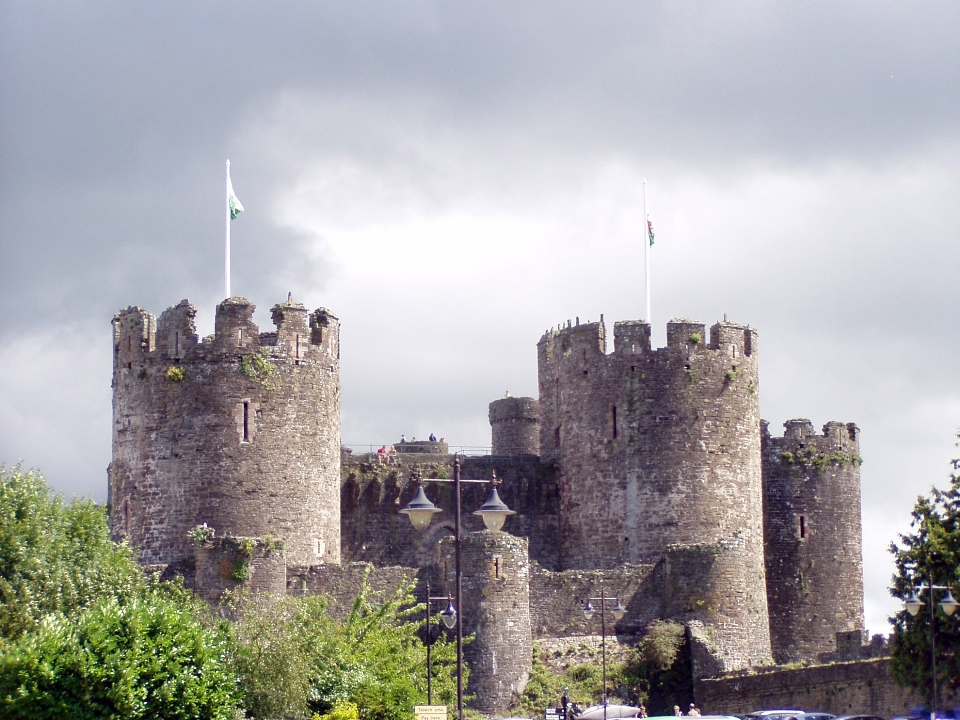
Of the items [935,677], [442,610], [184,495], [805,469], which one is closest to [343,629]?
[442,610]

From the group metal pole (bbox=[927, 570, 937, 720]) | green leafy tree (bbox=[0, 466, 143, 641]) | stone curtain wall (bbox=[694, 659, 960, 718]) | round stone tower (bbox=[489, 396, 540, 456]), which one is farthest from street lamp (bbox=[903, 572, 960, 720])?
round stone tower (bbox=[489, 396, 540, 456])

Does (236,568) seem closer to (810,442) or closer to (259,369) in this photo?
(259,369)

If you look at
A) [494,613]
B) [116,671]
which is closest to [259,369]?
[494,613]

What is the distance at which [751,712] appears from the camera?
186 ft

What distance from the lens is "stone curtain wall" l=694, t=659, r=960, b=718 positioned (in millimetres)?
55344

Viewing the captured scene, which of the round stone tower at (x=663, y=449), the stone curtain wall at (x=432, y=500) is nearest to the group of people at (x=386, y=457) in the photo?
the stone curtain wall at (x=432, y=500)

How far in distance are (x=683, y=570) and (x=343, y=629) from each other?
11238 mm

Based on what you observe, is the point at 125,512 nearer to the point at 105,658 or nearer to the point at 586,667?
the point at 586,667

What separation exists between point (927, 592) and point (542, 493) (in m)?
16.1

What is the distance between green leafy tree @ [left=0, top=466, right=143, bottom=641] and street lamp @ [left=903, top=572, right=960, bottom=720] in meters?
17.0

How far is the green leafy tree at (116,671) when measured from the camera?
4362 cm

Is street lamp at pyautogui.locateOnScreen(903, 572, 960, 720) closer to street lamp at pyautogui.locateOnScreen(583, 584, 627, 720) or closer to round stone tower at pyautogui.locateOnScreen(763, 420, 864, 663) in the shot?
street lamp at pyautogui.locateOnScreen(583, 584, 627, 720)

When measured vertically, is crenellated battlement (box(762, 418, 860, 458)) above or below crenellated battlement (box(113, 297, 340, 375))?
below

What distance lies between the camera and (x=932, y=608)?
49625 millimetres
